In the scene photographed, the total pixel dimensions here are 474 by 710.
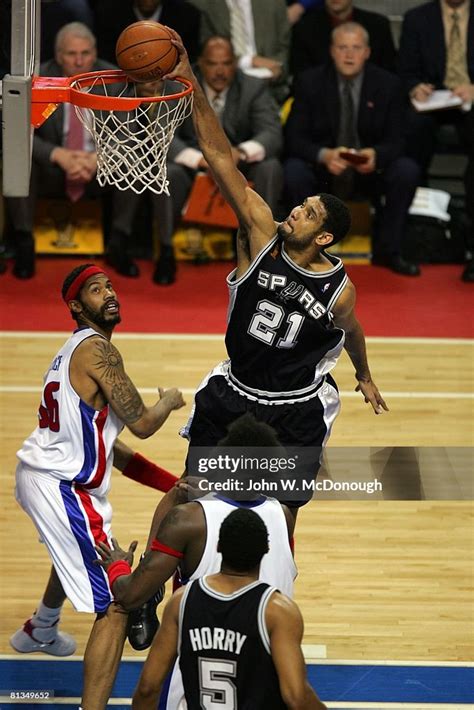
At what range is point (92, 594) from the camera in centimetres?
502

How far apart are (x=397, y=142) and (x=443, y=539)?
15.3 feet

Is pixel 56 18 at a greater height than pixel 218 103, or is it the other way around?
pixel 56 18

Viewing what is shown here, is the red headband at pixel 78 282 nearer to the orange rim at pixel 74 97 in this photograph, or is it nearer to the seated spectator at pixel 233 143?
the orange rim at pixel 74 97

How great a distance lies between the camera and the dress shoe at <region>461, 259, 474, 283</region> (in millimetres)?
10523

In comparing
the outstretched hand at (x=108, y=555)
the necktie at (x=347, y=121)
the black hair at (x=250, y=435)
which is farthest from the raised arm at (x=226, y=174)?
the necktie at (x=347, y=121)

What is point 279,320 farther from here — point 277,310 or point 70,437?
point 70,437

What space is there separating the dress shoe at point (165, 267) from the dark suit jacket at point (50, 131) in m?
1.20

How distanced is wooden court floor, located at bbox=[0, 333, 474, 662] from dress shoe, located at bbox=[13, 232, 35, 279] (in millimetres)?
1116

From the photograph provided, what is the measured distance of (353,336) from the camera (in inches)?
221

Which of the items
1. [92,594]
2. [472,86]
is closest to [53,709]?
[92,594]

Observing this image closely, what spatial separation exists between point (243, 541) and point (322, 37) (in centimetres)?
811

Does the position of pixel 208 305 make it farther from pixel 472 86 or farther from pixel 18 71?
pixel 18 71

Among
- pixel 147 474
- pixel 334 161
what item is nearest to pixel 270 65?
pixel 334 161

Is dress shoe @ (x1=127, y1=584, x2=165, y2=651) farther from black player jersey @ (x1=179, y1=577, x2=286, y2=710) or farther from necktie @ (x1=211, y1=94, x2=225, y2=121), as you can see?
necktie @ (x1=211, y1=94, x2=225, y2=121)
